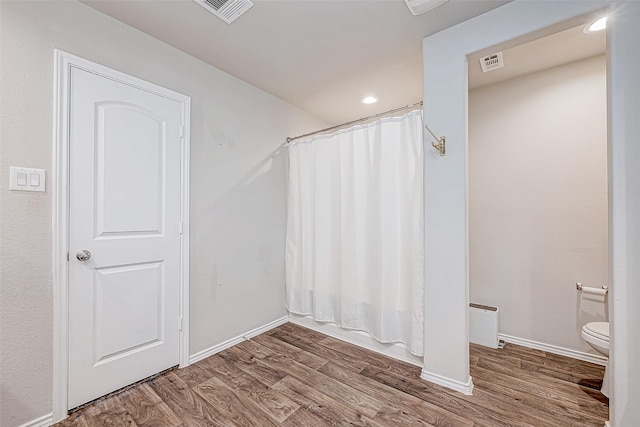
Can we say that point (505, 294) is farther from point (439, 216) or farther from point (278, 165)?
point (278, 165)

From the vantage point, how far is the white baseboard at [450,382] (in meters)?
1.71

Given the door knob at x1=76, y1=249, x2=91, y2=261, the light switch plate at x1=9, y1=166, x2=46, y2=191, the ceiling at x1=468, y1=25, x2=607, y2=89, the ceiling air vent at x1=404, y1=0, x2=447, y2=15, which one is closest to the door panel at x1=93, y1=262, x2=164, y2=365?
the door knob at x1=76, y1=249, x2=91, y2=261

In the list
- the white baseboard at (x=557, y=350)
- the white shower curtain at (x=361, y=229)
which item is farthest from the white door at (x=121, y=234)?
the white baseboard at (x=557, y=350)

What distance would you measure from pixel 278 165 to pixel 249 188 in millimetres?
481

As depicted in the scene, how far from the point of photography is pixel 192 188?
2.12 m

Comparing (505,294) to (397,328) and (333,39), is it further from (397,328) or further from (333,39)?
(333,39)

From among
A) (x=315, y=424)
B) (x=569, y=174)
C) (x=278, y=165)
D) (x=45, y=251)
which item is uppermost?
(x=278, y=165)

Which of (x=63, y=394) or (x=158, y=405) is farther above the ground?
(x=63, y=394)

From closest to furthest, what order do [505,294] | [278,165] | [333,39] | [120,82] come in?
[120,82] < [333,39] < [505,294] < [278,165]

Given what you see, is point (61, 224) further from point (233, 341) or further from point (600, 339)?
point (600, 339)

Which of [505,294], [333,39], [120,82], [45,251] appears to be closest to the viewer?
[45,251]

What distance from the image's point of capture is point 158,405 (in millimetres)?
1622

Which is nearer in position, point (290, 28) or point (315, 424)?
point (315, 424)

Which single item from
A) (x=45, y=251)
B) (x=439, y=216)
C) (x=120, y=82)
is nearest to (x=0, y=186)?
(x=45, y=251)
